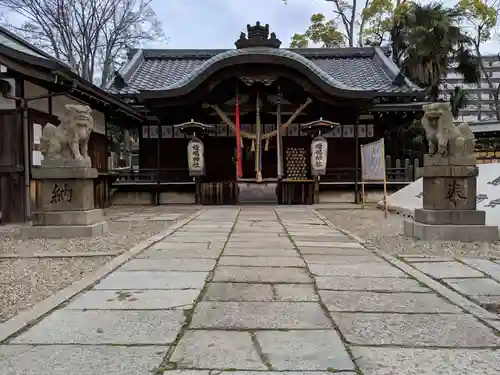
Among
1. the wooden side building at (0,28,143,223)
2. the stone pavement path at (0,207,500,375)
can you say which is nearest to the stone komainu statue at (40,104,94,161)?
the wooden side building at (0,28,143,223)

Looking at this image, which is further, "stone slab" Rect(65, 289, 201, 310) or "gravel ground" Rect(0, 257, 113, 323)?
"gravel ground" Rect(0, 257, 113, 323)

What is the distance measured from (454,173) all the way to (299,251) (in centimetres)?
279

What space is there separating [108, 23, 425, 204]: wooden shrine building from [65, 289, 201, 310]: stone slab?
9773 mm

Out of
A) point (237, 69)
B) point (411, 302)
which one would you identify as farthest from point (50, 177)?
point (237, 69)

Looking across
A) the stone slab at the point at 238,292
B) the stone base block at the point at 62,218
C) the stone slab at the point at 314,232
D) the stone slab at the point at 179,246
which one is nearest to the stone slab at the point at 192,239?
the stone slab at the point at 179,246

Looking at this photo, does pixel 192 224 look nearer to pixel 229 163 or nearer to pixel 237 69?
pixel 237 69

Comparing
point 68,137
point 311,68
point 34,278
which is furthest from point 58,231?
point 311,68

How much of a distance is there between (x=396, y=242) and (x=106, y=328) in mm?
4754

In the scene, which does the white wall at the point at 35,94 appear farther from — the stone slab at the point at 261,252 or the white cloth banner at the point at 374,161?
the white cloth banner at the point at 374,161

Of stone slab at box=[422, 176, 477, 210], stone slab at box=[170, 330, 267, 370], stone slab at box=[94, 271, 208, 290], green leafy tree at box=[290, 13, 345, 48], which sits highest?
green leafy tree at box=[290, 13, 345, 48]

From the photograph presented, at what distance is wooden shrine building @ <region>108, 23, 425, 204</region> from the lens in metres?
12.9

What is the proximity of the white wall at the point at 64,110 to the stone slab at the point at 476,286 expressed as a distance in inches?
350

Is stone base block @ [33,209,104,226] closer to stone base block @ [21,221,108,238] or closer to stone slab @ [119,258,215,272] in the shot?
stone base block @ [21,221,108,238]

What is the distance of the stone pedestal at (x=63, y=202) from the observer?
6.98 m
